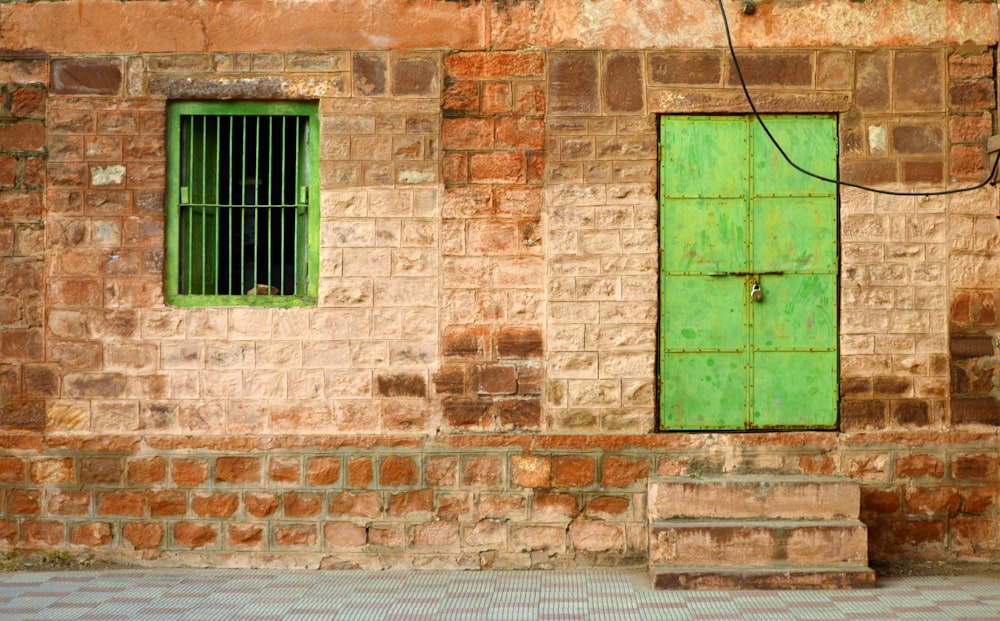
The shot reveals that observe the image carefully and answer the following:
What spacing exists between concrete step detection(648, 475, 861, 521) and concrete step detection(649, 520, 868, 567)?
0.10 metres

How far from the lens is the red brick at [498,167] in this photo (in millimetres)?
5961

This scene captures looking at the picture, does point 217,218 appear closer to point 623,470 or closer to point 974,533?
point 623,470

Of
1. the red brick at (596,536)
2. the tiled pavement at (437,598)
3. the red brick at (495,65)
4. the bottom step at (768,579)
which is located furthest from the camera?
the red brick at (495,65)

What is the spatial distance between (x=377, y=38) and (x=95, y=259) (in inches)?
84.8

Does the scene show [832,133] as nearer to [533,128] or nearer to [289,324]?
[533,128]

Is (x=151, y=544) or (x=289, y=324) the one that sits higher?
(x=289, y=324)

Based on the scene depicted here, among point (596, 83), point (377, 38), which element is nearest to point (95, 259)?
point (377, 38)

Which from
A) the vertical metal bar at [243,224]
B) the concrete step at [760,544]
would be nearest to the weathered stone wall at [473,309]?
the vertical metal bar at [243,224]

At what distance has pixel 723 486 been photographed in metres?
5.61

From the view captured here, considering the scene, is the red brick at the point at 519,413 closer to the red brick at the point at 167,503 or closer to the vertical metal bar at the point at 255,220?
the vertical metal bar at the point at 255,220

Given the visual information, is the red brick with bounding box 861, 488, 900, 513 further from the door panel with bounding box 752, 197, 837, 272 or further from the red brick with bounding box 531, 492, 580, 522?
the red brick with bounding box 531, 492, 580, 522

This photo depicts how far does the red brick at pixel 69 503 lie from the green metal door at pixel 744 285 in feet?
11.4

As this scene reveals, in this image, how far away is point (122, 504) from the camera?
5.95 metres

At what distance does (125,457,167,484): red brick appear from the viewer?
19.5 feet
